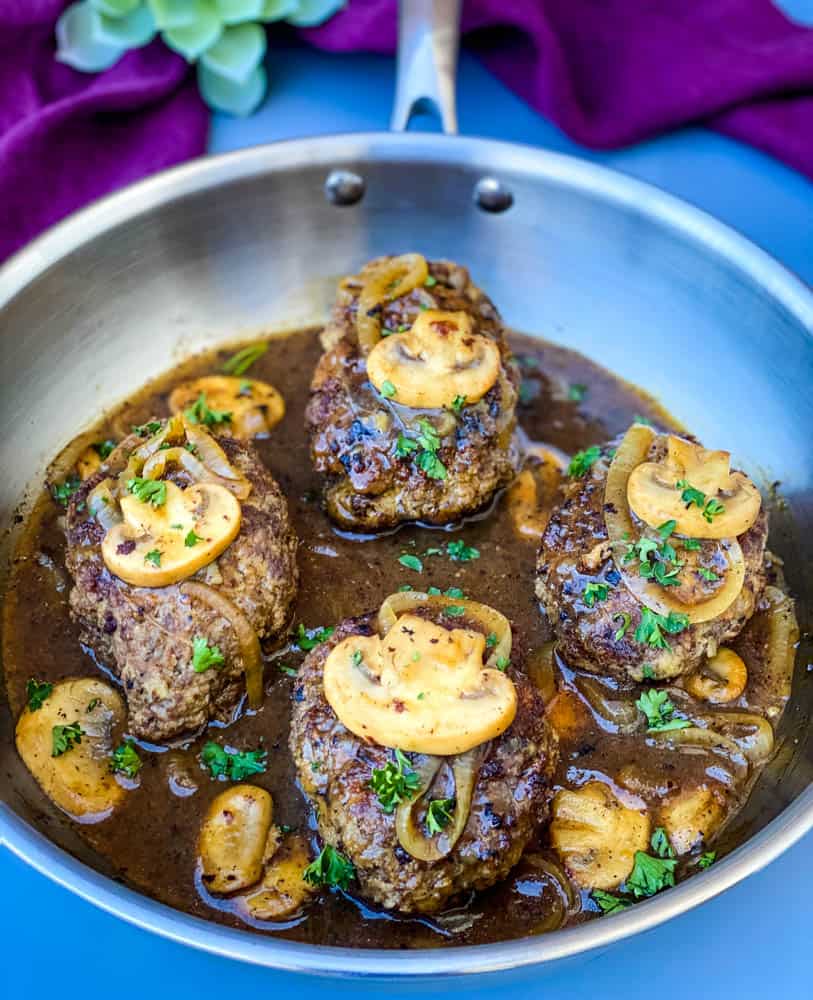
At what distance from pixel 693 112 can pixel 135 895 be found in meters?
4.71

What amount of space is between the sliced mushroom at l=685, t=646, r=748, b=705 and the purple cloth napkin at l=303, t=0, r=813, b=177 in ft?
9.43

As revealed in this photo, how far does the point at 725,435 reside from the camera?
5.27 m

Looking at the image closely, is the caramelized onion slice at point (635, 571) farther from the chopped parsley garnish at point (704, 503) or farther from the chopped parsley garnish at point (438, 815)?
the chopped parsley garnish at point (438, 815)

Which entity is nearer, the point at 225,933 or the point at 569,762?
the point at 225,933

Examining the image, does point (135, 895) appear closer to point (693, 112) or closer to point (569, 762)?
point (569, 762)

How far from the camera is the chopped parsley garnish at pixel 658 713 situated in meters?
4.15

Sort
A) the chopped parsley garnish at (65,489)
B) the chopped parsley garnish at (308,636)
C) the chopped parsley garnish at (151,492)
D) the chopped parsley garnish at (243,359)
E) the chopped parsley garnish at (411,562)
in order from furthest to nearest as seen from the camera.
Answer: the chopped parsley garnish at (243,359), the chopped parsley garnish at (65,489), the chopped parsley garnish at (411,562), the chopped parsley garnish at (308,636), the chopped parsley garnish at (151,492)

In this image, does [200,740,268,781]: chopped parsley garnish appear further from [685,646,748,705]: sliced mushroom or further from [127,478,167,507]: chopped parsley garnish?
[685,646,748,705]: sliced mushroom

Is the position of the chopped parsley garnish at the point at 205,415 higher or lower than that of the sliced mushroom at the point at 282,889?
higher

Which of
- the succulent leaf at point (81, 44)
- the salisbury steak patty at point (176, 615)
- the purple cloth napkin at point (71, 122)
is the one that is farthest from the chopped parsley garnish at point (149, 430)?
the succulent leaf at point (81, 44)

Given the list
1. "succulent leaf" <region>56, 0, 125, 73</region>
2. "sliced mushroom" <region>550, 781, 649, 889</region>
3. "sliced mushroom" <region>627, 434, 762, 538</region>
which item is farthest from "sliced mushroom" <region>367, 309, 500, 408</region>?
→ "succulent leaf" <region>56, 0, 125, 73</region>

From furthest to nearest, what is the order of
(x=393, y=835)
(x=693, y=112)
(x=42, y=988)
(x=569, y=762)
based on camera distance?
(x=693, y=112) → (x=569, y=762) → (x=42, y=988) → (x=393, y=835)

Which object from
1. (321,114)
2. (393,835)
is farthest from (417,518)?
(321,114)

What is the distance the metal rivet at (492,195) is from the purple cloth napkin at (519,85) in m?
0.73
